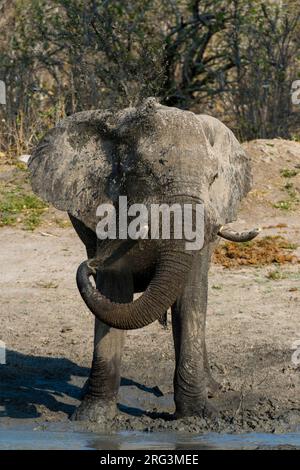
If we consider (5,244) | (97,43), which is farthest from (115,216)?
(97,43)

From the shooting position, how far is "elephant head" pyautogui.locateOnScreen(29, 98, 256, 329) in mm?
7598

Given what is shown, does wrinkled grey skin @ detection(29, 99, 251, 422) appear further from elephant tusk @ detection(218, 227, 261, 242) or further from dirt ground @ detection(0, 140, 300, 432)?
dirt ground @ detection(0, 140, 300, 432)

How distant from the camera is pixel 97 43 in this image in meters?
17.0

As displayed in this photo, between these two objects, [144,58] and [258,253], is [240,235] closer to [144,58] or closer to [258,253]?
[258,253]

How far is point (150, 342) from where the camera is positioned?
1056 centimetres

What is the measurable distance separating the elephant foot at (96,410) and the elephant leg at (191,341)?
17.6 inches

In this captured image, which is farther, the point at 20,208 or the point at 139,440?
the point at 20,208

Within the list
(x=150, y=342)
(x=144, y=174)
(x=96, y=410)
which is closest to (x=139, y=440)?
(x=96, y=410)

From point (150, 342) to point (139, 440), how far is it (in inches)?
90.9

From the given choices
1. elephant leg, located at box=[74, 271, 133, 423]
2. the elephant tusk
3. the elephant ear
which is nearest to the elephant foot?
elephant leg, located at box=[74, 271, 133, 423]

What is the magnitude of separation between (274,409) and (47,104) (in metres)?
9.18

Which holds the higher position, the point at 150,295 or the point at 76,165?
the point at 76,165

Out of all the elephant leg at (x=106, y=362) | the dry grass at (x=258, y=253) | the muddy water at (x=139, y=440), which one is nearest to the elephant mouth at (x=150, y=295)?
the elephant leg at (x=106, y=362)

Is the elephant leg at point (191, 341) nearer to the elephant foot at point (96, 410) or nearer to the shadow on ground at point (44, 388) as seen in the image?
the elephant foot at point (96, 410)
